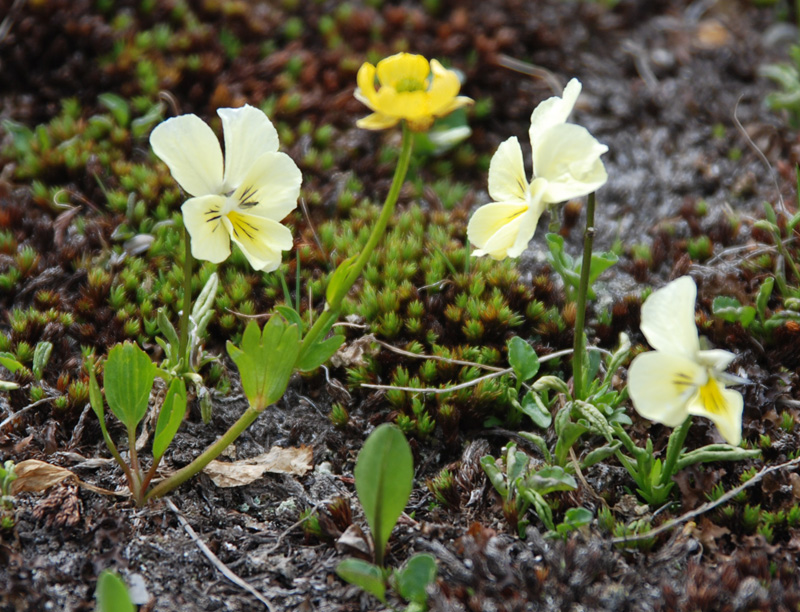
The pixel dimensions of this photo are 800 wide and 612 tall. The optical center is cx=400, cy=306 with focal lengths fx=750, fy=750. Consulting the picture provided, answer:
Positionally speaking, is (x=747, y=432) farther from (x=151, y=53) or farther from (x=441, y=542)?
(x=151, y=53)

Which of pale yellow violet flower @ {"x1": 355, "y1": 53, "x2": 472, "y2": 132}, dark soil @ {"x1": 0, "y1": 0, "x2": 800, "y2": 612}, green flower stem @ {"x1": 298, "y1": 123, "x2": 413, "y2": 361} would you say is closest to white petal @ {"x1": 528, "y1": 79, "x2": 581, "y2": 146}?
pale yellow violet flower @ {"x1": 355, "y1": 53, "x2": 472, "y2": 132}

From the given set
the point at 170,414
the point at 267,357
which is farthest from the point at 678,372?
the point at 170,414

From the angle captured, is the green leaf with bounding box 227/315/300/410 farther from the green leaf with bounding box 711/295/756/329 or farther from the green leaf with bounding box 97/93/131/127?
the green leaf with bounding box 97/93/131/127

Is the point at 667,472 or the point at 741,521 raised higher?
the point at 667,472

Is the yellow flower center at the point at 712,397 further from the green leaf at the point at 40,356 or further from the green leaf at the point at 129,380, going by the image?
the green leaf at the point at 40,356

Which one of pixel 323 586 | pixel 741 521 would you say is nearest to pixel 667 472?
pixel 741 521

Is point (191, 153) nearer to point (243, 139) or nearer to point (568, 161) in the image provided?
point (243, 139)
